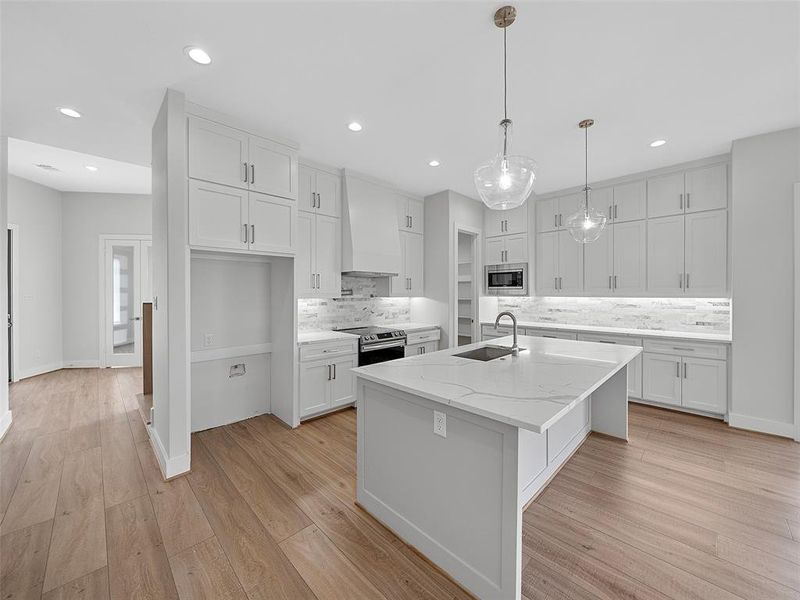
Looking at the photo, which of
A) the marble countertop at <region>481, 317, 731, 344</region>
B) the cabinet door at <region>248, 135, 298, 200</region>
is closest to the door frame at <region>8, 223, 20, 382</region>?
the cabinet door at <region>248, 135, 298, 200</region>

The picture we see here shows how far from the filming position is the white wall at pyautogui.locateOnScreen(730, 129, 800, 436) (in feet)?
10.3

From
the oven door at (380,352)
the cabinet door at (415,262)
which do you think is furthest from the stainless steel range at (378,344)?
the cabinet door at (415,262)

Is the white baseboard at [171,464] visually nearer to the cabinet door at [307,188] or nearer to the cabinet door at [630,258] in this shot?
the cabinet door at [307,188]

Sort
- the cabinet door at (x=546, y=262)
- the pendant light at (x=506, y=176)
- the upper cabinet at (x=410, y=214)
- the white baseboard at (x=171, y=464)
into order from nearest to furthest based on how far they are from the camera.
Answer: the pendant light at (x=506, y=176) → the white baseboard at (x=171, y=464) → the upper cabinet at (x=410, y=214) → the cabinet door at (x=546, y=262)

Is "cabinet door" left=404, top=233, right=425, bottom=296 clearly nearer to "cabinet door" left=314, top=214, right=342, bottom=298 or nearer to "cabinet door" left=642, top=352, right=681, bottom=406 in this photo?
"cabinet door" left=314, top=214, right=342, bottom=298

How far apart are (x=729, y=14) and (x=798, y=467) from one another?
130 inches

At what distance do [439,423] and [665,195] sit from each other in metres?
4.30

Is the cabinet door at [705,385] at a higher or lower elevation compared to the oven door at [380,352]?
lower

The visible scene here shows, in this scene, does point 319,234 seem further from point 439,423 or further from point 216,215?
point 439,423

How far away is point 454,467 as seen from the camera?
1656mm

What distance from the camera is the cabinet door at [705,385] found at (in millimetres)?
3529

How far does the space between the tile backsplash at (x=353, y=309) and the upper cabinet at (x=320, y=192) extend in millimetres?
983

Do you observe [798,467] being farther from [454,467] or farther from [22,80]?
[22,80]

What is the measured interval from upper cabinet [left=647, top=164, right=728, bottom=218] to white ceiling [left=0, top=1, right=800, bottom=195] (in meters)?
0.42
